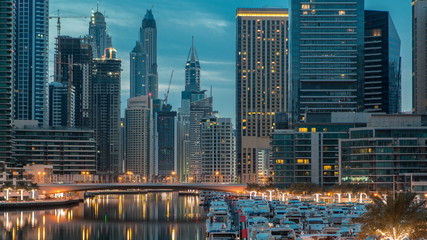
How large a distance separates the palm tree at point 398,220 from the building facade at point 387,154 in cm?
11170

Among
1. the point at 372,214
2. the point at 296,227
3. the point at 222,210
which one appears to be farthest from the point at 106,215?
the point at 372,214

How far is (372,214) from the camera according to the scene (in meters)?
66.2

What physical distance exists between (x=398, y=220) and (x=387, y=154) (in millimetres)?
119119

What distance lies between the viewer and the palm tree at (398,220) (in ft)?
210

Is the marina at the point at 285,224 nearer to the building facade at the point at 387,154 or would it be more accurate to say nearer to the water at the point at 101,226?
the water at the point at 101,226

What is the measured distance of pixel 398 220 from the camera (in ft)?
213

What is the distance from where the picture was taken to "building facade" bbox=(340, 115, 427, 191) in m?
179

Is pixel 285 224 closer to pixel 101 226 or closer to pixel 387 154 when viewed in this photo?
pixel 101 226

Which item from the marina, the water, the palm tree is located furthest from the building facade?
the palm tree

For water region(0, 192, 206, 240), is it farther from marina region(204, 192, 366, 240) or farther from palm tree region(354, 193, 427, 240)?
palm tree region(354, 193, 427, 240)

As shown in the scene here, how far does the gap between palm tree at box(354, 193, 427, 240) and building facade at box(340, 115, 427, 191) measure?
4398 inches

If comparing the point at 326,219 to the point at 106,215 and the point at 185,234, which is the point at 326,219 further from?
the point at 106,215

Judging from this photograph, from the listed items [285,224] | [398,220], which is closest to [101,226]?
[285,224]

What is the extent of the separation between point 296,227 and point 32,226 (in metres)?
50.0
